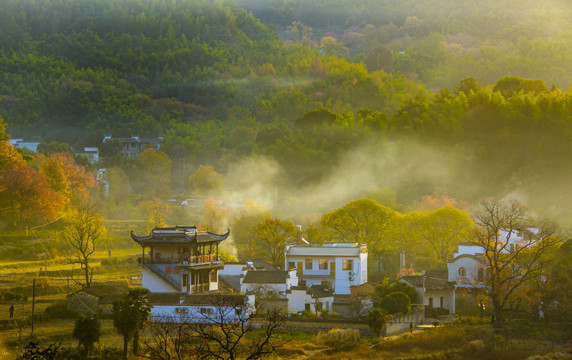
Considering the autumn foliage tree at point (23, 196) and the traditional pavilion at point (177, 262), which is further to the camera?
the autumn foliage tree at point (23, 196)

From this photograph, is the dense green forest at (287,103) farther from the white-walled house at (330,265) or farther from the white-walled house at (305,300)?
the white-walled house at (305,300)

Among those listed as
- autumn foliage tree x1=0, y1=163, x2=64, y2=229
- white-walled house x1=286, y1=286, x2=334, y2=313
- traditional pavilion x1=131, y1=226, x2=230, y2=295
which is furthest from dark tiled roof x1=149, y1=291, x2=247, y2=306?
autumn foliage tree x1=0, y1=163, x2=64, y2=229

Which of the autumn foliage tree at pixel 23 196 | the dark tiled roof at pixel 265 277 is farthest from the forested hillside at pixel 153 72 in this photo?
the dark tiled roof at pixel 265 277

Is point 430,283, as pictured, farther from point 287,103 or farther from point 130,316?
point 287,103

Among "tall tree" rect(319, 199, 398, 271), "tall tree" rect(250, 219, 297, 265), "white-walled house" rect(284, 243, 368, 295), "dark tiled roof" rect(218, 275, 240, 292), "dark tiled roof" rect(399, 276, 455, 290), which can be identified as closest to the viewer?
"dark tiled roof" rect(399, 276, 455, 290)

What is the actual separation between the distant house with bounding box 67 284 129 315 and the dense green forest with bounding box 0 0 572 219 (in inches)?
1536

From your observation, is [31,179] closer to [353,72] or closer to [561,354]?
[561,354]

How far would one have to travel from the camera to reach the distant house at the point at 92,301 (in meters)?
43.3

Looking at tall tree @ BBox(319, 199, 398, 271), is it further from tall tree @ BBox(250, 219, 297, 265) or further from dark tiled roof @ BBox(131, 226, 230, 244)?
dark tiled roof @ BBox(131, 226, 230, 244)

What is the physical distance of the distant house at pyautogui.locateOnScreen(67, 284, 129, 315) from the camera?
43281 mm

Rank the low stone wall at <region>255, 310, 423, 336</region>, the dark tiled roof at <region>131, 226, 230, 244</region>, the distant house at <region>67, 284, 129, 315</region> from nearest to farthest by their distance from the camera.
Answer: the low stone wall at <region>255, 310, 423, 336</region> → the distant house at <region>67, 284, 129, 315</region> → the dark tiled roof at <region>131, 226, 230, 244</region>

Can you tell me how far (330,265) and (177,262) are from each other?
40.3 feet

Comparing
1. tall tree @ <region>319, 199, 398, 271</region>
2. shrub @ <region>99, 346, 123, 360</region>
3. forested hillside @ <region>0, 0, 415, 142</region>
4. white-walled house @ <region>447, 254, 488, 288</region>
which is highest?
forested hillside @ <region>0, 0, 415, 142</region>

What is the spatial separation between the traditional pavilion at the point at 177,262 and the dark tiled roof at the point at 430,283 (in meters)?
11.0
